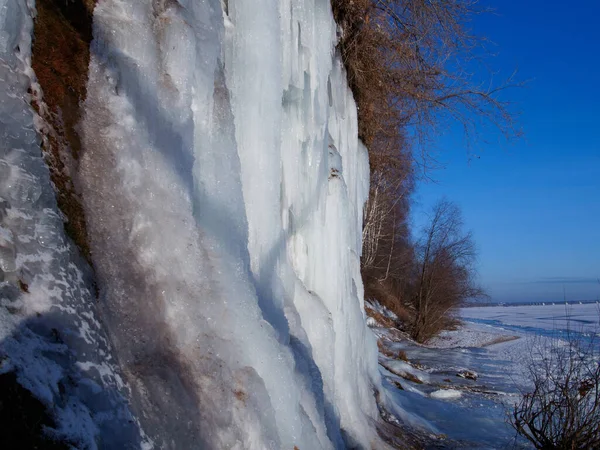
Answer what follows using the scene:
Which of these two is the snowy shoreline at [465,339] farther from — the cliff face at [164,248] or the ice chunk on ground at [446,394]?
the cliff face at [164,248]

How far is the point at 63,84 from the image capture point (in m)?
1.83

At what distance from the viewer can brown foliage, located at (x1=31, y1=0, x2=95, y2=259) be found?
1656 mm

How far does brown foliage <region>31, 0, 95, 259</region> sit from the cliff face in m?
0.04

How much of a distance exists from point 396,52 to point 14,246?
542 centimetres

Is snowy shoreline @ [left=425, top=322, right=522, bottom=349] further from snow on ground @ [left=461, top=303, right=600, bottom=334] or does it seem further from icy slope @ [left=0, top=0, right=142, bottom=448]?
icy slope @ [left=0, top=0, right=142, bottom=448]

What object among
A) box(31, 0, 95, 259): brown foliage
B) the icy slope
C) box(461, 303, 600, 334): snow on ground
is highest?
box(31, 0, 95, 259): brown foliage

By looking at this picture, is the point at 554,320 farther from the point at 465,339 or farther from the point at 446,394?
the point at 465,339

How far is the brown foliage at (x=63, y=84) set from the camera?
5.43ft

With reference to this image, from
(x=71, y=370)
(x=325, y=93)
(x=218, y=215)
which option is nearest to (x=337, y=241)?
(x=325, y=93)

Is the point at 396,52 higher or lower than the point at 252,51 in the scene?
higher

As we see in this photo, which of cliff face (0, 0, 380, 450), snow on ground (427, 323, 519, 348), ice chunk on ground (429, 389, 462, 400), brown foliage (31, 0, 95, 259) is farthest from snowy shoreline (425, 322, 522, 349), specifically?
brown foliage (31, 0, 95, 259)

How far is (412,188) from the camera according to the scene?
69.9ft

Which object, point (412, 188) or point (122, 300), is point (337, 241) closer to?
point (122, 300)

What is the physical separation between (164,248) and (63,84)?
0.73 metres
